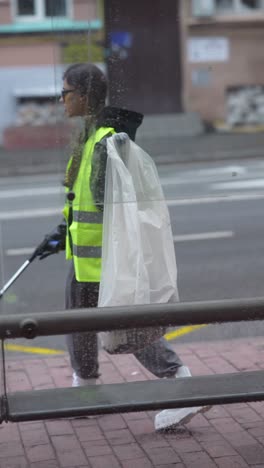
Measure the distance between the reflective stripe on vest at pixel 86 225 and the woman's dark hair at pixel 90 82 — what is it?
6.2 inches

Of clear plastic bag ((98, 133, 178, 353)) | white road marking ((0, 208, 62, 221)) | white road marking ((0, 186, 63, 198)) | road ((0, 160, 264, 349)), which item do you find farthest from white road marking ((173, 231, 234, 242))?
clear plastic bag ((98, 133, 178, 353))

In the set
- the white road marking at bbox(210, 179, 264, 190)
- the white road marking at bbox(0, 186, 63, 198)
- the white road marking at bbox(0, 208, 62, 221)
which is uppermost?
the white road marking at bbox(210, 179, 264, 190)

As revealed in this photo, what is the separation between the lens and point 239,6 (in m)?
8.19

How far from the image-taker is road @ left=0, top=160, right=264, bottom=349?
4863mm

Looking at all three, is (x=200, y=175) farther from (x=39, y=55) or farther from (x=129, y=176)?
(x=39, y=55)

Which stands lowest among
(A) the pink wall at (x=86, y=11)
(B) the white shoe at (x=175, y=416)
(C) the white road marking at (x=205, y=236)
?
(C) the white road marking at (x=205, y=236)

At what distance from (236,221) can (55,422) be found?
261 inches

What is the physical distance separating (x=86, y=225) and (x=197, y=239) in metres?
5.83

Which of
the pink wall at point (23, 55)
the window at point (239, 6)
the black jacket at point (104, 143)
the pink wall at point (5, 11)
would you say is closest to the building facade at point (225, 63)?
the window at point (239, 6)

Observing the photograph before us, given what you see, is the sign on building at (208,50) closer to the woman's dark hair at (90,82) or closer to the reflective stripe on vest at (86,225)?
the woman's dark hair at (90,82)

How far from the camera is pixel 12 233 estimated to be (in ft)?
36.7

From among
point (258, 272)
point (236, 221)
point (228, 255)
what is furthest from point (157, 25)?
point (236, 221)

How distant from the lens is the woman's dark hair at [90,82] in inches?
180

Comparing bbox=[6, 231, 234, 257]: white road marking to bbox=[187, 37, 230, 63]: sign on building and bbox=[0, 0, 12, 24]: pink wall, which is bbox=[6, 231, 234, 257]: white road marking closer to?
bbox=[187, 37, 230, 63]: sign on building
